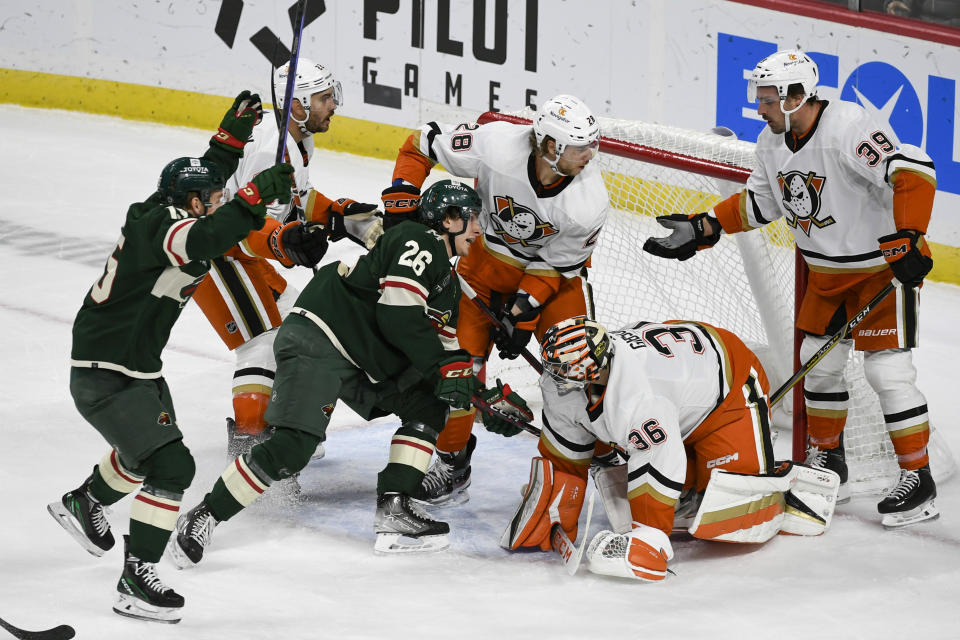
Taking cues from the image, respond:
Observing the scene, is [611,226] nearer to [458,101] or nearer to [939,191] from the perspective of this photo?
[939,191]

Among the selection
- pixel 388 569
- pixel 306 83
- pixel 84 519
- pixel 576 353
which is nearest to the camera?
pixel 576 353

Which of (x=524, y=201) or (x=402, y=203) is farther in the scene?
(x=402, y=203)

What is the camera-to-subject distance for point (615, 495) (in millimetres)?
3695

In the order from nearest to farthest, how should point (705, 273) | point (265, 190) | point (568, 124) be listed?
point (265, 190)
point (568, 124)
point (705, 273)

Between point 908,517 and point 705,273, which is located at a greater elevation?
point 705,273


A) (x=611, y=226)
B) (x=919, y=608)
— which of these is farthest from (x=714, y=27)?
(x=919, y=608)

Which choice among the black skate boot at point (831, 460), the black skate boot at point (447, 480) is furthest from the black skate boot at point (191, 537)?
the black skate boot at point (831, 460)

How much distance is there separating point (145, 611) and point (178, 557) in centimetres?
35

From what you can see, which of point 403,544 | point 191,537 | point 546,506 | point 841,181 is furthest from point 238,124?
point 841,181

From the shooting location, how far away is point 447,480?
4160 millimetres

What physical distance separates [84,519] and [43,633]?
1.77 feet

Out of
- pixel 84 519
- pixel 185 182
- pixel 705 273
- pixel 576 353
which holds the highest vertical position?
pixel 185 182

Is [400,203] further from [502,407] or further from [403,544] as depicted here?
[403,544]

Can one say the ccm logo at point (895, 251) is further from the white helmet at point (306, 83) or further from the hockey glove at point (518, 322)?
the white helmet at point (306, 83)
